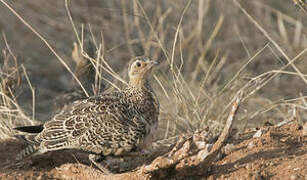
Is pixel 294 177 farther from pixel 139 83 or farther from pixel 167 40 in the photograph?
pixel 167 40

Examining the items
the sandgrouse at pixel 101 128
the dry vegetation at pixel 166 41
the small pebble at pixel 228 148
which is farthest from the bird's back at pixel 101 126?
the dry vegetation at pixel 166 41

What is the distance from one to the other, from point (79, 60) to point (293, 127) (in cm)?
376

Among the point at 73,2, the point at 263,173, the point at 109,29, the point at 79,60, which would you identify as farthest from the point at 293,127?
the point at 73,2

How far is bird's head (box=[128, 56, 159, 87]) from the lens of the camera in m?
4.94

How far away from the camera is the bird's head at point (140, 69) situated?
4.94 meters

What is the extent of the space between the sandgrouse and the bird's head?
0.16 m

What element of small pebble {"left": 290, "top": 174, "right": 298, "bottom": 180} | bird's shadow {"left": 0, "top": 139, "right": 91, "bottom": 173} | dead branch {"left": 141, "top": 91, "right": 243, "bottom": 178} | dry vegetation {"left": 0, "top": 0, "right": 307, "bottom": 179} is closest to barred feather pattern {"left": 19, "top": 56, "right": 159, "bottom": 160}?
bird's shadow {"left": 0, "top": 139, "right": 91, "bottom": 173}

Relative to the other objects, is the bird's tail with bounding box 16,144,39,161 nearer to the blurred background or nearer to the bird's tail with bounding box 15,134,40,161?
the bird's tail with bounding box 15,134,40,161

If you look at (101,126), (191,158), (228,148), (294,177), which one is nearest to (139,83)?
(101,126)

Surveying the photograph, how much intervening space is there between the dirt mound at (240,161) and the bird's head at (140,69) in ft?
2.64

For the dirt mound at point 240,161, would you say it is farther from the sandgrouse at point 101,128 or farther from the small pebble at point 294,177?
the sandgrouse at point 101,128

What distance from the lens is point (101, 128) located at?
452cm

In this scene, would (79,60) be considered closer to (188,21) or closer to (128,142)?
(188,21)

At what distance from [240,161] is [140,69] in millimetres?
1272
